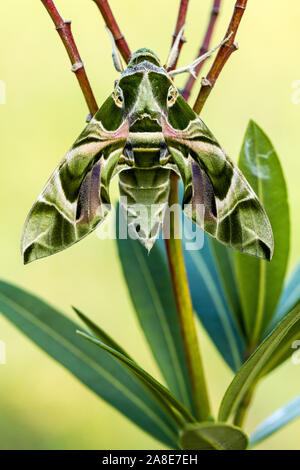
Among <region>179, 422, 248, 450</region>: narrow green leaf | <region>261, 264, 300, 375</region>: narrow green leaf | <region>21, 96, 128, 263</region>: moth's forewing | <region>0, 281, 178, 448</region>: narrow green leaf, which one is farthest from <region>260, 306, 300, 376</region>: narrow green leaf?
<region>21, 96, 128, 263</region>: moth's forewing

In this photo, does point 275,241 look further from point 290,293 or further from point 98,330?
point 98,330

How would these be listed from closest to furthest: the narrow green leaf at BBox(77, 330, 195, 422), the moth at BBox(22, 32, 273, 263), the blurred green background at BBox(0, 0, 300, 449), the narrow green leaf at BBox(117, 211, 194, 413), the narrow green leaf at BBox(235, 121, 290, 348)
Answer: the narrow green leaf at BBox(77, 330, 195, 422) → the moth at BBox(22, 32, 273, 263) → the narrow green leaf at BBox(235, 121, 290, 348) → the narrow green leaf at BBox(117, 211, 194, 413) → the blurred green background at BBox(0, 0, 300, 449)

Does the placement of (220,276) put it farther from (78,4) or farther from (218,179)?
(78,4)

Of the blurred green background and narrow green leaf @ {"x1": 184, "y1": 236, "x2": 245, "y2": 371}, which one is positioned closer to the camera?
narrow green leaf @ {"x1": 184, "y1": 236, "x2": 245, "y2": 371}

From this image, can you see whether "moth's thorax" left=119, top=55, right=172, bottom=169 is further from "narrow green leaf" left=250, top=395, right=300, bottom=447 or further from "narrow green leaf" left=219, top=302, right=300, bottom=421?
"narrow green leaf" left=250, top=395, right=300, bottom=447

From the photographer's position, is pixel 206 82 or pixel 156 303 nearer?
pixel 206 82

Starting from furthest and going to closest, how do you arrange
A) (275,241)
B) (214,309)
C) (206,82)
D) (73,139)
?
(73,139) < (214,309) < (275,241) < (206,82)

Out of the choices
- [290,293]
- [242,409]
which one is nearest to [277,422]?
[242,409]
